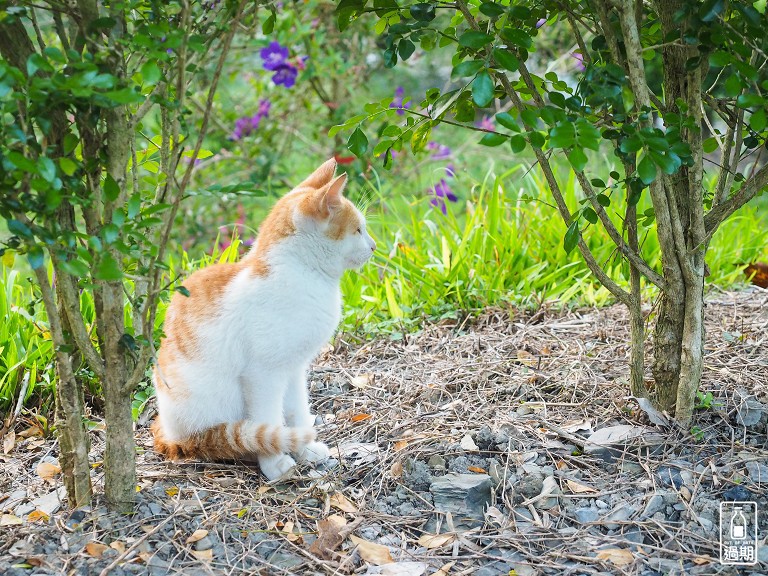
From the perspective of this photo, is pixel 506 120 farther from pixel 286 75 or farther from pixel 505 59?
pixel 286 75

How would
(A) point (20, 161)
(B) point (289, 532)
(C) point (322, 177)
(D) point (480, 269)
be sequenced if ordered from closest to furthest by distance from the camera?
(A) point (20, 161)
(B) point (289, 532)
(C) point (322, 177)
(D) point (480, 269)

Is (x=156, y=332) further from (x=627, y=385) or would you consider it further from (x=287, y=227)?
(x=627, y=385)

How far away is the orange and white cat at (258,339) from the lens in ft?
6.99

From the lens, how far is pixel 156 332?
1.72m

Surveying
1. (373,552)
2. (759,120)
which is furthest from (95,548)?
(759,120)

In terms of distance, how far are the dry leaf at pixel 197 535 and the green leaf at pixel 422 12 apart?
139cm

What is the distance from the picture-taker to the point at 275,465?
2.16 meters

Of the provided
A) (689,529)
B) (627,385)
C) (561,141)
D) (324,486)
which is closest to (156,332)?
(324,486)

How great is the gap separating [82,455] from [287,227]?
0.87m

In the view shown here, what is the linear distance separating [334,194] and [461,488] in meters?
0.92

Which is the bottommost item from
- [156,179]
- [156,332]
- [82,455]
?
[82,455]

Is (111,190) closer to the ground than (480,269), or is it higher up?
higher up

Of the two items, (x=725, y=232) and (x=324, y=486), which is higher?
(x=725, y=232)

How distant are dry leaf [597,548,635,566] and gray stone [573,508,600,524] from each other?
5.2 inches
